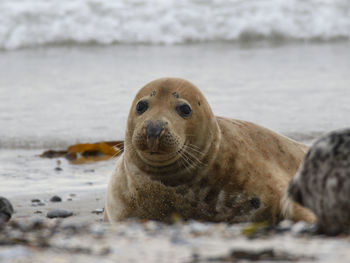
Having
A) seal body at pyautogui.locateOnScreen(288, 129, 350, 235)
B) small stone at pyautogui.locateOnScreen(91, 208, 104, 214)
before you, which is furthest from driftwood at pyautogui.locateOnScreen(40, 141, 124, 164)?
seal body at pyautogui.locateOnScreen(288, 129, 350, 235)

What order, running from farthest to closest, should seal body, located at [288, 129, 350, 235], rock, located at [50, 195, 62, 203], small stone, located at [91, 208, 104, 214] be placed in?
rock, located at [50, 195, 62, 203], small stone, located at [91, 208, 104, 214], seal body, located at [288, 129, 350, 235]

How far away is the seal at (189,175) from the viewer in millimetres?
4883

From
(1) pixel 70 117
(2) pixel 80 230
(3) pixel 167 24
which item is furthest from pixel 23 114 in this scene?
(3) pixel 167 24

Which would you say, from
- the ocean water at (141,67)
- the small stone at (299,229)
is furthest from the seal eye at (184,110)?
the ocean water at (141,67)

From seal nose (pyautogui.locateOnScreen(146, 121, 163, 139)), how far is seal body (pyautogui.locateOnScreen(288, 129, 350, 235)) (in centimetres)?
116

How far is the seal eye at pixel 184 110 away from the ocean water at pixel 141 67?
167 centimetres

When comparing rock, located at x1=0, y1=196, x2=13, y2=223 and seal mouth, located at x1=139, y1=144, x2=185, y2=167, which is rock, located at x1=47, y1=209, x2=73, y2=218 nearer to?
rock, located at x1=0, y1=196, x2=13, y2=223

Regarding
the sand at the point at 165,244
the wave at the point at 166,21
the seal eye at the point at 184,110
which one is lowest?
the sand at the point at 165,244

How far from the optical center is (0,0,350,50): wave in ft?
50.1

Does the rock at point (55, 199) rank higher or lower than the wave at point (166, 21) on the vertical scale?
lower

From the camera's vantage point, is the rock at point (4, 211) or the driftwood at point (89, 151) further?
the driftwood at point (89, 151)

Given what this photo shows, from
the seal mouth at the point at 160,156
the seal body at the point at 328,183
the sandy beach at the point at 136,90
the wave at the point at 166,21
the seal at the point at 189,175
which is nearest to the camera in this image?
the sandy beach at the point at 136,90

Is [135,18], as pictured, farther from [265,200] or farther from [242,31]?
[265,200]

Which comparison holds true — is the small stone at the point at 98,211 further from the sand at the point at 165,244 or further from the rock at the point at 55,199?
the sand at the point at 165,244
